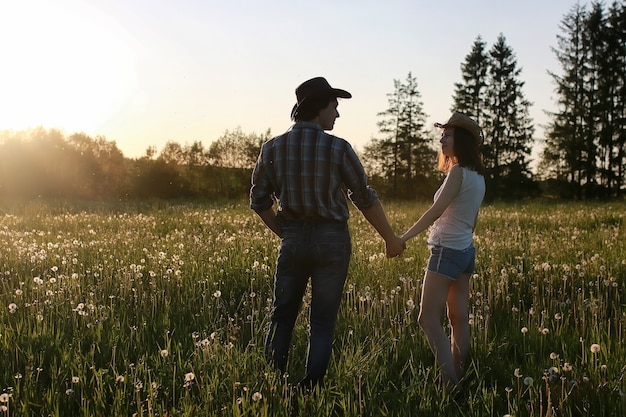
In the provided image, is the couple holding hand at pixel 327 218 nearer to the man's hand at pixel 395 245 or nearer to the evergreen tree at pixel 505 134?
the man's hand at pixel 395 245

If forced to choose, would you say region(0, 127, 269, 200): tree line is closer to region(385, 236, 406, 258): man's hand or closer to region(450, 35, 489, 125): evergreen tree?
region(450, 35, 489, 125): evergreen tree

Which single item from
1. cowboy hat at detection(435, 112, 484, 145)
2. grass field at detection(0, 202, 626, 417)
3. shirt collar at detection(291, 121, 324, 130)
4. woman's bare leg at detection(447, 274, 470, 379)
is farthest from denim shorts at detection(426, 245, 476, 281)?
shirt collar at detection(291, 121, 324, 130)

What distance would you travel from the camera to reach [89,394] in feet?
14.7

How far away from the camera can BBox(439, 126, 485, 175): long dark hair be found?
4.75 m

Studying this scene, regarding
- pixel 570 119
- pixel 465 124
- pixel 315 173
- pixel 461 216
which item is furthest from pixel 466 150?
pixel 570 119

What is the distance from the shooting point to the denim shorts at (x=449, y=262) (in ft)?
15.1

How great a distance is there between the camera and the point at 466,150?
4.77m

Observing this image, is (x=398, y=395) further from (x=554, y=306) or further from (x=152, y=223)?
(x=152, y=223)

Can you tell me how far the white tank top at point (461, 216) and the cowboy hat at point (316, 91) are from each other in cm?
107

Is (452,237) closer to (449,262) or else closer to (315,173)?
(449,262)

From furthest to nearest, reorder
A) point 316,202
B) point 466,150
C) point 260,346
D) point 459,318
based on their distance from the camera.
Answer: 1. point 260,346
2. point 459,318
3. point 466,150
4. point 316,202

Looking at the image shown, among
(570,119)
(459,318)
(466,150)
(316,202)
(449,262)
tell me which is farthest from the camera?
(570,119)

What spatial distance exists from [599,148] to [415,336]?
46.2 meters

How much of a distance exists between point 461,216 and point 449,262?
0.37 meters
